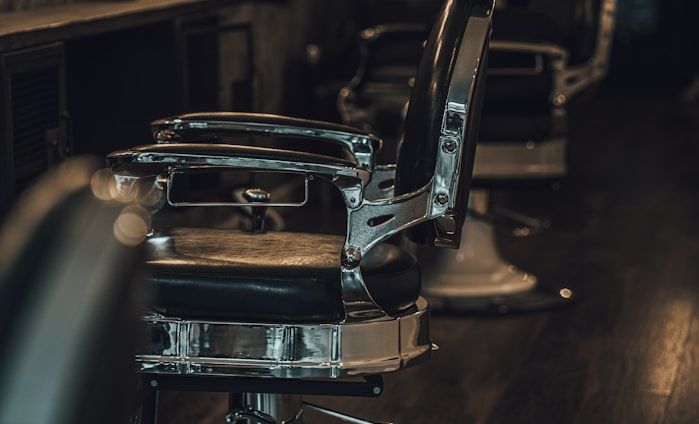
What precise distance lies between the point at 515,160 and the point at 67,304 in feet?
8.35

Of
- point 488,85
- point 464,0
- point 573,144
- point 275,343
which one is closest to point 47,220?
point 275,343

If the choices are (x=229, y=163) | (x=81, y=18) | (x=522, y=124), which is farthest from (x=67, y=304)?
(x=522, y=124)

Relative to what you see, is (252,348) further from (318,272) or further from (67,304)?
(67,304)

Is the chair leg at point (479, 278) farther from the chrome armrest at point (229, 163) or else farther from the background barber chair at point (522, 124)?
the chrome armrest at point (229, 163)

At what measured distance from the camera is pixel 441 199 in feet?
5.24

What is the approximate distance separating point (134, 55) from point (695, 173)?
3545 millimetres

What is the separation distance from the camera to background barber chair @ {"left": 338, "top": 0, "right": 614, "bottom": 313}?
125 inches

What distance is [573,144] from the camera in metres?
6.39

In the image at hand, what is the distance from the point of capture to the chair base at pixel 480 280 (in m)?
3.31

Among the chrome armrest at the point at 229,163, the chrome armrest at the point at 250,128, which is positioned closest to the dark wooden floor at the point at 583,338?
the chrome armrest at the point at 250,128

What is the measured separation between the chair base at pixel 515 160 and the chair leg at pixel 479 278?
181 mm

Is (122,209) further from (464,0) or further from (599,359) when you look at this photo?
(599,359)

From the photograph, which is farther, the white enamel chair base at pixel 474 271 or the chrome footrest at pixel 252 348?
the white enamel chair base at pixel 474 271

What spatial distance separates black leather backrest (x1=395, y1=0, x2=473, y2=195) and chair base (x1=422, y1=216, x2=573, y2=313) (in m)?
1.62
